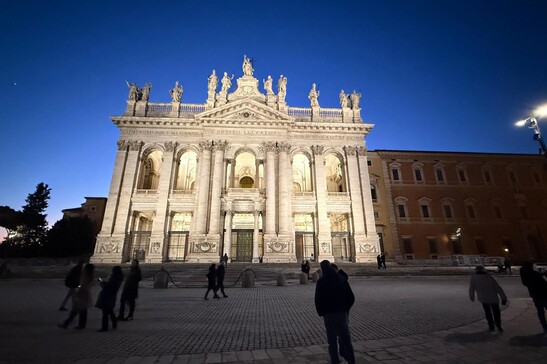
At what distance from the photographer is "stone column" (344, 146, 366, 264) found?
88.7 feet

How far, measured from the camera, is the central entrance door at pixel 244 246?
2598 cm

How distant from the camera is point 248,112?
97.5ft

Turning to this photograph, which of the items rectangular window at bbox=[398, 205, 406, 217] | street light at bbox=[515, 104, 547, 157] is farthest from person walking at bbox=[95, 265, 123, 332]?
rectangular window at bbox=[398, 205, 406, 217]

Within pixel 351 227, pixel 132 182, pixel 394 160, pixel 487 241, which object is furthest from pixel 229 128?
pixel 487 241

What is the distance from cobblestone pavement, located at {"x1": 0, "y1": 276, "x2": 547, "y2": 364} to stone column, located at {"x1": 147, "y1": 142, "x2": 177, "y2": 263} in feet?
56.3

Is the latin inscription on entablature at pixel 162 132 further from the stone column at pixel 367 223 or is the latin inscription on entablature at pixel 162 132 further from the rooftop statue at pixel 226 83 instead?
the stone column at pixel 367 223

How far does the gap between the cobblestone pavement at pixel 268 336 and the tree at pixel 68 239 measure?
88.4 feet

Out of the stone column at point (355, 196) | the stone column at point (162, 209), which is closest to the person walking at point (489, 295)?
the stone column at point (355, 196)

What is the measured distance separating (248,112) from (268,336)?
27.1 meters

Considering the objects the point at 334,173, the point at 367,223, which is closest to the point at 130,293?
the point at 367,223

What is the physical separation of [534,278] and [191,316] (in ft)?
27.2

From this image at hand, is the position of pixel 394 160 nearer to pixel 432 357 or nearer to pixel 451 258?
pixel 451 258

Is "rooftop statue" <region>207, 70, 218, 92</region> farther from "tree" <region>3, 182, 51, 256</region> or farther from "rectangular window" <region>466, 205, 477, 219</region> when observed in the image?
"rectangular window" <region>466, 205, 477, 219</region>

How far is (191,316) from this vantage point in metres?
7.24
